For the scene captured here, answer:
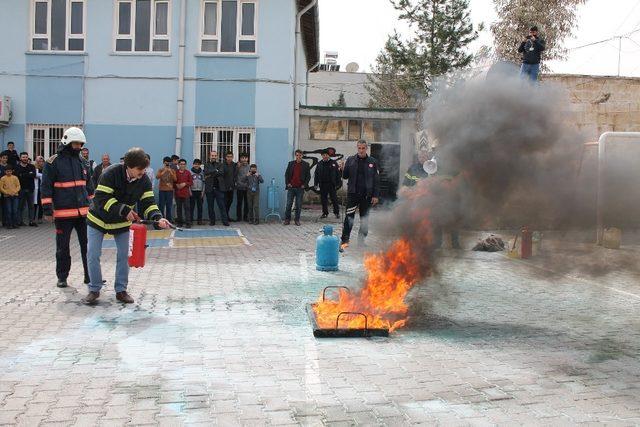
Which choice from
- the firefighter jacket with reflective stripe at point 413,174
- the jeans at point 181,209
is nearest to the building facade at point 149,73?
the jeans at point 181,209

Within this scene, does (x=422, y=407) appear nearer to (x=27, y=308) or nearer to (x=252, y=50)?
(x=27, y=308)

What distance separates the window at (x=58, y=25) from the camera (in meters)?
18.7

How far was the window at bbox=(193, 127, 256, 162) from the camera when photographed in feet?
61.7

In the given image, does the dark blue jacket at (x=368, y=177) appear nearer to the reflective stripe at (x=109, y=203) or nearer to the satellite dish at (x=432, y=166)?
the satellite dish at (x=432, y=166)

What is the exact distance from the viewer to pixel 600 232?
693cm

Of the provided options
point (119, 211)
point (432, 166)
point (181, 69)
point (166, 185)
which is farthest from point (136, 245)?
point (181, 69)

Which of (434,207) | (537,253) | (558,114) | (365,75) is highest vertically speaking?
(365,75)

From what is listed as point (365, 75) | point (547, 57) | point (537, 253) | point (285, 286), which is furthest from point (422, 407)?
point (365, 75)

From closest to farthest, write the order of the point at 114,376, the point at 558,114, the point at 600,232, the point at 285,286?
the point at 114,376 → the point at 558,114 → the point at 600,232 → the point at 285,286

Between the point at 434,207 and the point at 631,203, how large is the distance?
2102 millimetres

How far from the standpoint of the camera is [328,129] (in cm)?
2298

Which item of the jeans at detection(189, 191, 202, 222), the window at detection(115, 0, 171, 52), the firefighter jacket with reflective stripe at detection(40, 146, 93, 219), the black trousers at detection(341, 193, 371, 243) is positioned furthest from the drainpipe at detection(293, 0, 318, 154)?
the firefighter jacket with reflective stripe at detection(40, 146, 93, 219)

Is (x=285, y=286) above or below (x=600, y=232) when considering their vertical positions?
below

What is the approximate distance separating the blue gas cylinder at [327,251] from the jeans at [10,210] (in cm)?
998
